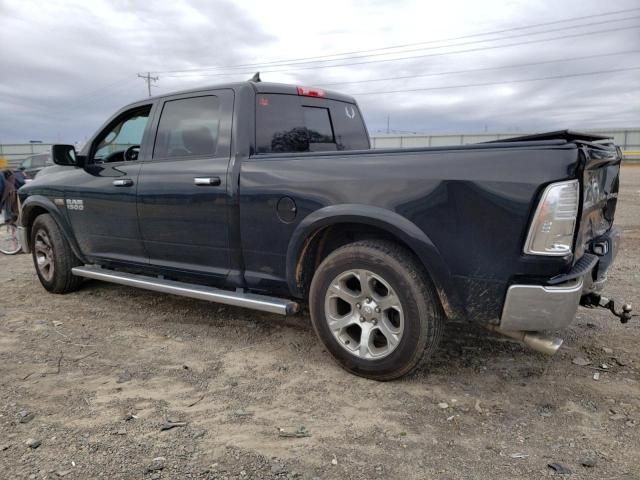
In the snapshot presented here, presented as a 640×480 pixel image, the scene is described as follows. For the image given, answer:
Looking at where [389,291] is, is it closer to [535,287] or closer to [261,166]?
[535,287]

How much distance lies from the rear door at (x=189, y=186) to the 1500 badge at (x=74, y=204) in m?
0.93

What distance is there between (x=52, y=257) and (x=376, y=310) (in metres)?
3.82

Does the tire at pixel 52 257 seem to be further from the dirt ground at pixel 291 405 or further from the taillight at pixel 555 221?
the taillight at pixel 555 221

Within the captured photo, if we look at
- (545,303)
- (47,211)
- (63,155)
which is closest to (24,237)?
(47,211)

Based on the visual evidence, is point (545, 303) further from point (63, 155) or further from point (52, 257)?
point (52, 257)

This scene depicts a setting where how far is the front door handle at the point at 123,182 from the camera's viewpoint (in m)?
4.35

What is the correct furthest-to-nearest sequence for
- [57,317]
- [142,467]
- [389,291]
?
[57,317], [389,291], [142,467]

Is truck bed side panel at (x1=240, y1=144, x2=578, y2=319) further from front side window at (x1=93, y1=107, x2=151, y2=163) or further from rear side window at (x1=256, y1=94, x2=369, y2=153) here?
front side window at (x1=93, y1=107, x2=151, y2=163)

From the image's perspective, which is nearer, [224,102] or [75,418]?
[75,418]

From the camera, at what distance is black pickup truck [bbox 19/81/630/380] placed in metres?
2.66

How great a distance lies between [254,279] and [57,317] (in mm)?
2206

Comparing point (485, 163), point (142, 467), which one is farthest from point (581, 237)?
point (142, 467)

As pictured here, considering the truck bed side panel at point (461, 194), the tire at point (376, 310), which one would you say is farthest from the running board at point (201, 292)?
the truck bed side panel at point (461, 194)

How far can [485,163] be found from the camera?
2.70 m
